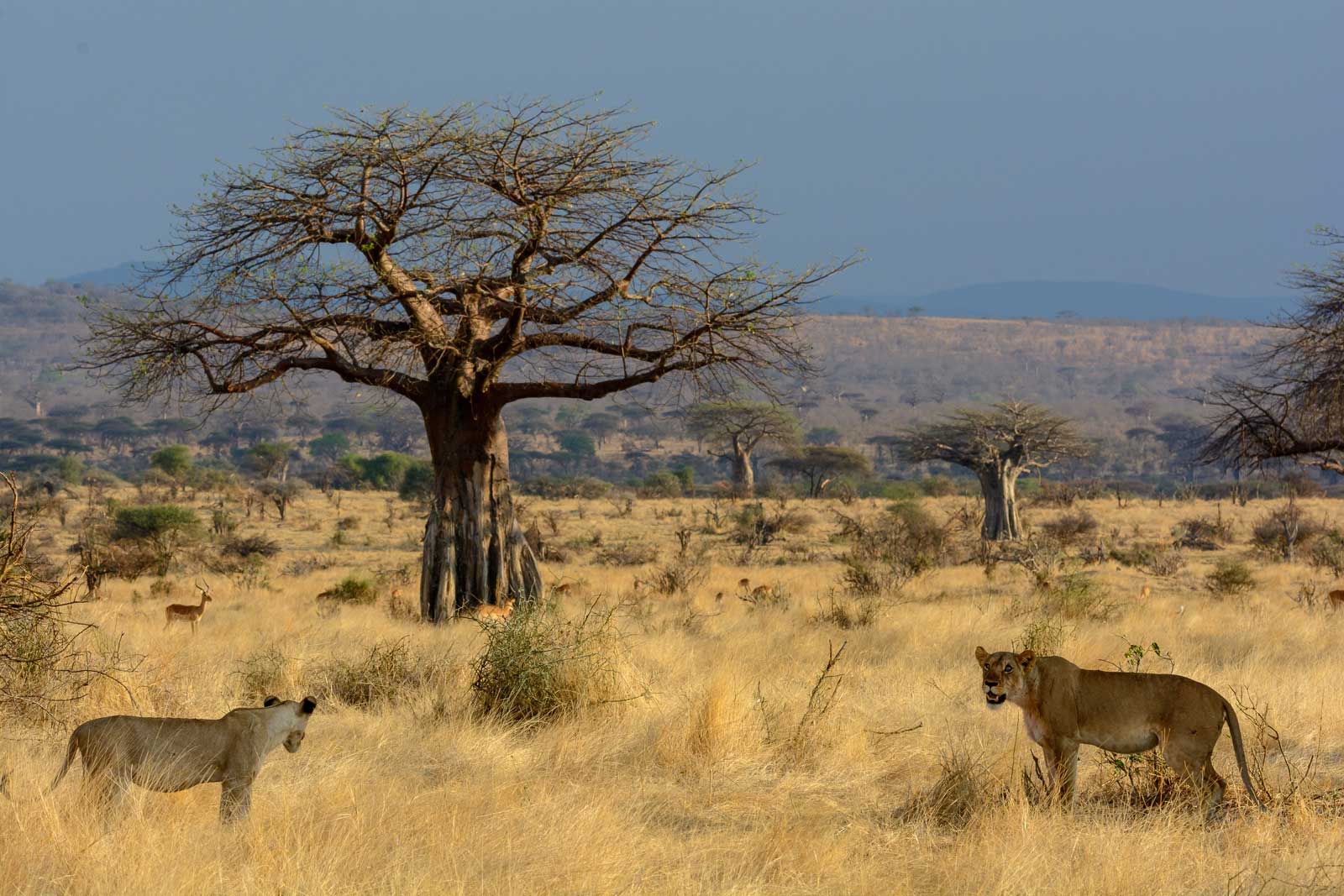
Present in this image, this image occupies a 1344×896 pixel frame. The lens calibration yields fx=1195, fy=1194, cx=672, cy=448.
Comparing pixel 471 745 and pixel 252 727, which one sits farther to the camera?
pixel 471 745

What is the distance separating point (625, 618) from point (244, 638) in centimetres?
363

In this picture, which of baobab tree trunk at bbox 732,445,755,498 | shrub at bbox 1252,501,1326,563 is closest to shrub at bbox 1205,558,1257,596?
shrub at bbox 1252,501,1326,563

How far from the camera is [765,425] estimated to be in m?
49.8

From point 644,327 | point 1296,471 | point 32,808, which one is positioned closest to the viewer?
point 32,808

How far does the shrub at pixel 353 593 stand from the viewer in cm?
1566

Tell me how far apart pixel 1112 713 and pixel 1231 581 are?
14008mm

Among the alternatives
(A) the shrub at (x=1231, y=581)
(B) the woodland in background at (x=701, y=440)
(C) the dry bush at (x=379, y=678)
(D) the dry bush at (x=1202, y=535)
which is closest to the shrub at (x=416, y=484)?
(B) the woodland in background at (x=701, y=440)

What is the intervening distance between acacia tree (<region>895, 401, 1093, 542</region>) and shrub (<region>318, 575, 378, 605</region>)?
58.5 feet

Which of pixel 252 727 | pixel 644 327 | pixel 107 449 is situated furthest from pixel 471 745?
pixel 107 449

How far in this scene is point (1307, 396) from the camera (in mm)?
14266

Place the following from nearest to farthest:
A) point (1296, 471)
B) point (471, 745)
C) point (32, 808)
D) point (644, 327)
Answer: point (32, 808) < point (471, 745) < point (644, 327) < point (1296, 471)

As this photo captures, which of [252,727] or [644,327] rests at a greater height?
[644,327]

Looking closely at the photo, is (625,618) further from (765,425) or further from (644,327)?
(765,425)

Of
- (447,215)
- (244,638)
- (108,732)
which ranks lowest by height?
(244,638)
